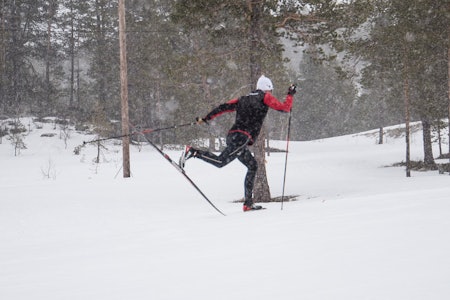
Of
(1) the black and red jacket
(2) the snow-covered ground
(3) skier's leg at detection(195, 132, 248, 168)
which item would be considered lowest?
(2) the snow-covered ground

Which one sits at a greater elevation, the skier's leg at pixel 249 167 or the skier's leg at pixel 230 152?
the skier's leg at pixel 230 152

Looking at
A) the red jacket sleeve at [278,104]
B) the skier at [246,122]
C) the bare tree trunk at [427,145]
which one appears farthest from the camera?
the bare tree trunk at [427,145]

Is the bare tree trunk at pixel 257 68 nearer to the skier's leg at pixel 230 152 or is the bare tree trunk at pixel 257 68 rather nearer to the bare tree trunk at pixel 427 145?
the skier's leg at pixel 230 152

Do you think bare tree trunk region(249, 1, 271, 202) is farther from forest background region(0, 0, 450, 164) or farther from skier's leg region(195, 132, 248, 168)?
skier's leg region(195, 132, 248, 168)

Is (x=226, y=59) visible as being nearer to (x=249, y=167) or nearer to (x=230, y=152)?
(x=249, y=167)

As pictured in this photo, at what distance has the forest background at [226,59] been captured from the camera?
10.6 metres

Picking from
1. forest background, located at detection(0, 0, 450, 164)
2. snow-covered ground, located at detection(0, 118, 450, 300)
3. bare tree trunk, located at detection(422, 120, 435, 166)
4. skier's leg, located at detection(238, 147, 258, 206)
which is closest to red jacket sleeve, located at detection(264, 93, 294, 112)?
skier's leg, located at detection(238, 147, 258, 206)

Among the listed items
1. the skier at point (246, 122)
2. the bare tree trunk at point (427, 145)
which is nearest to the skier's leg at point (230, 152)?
the skier at point (246, 122)

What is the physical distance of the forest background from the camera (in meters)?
10.6

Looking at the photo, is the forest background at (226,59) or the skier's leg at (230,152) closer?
the skier's leg at (230,152)

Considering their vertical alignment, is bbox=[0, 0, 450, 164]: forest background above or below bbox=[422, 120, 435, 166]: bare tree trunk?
above

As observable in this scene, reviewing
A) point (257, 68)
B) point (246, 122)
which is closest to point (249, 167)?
point (246, 122)

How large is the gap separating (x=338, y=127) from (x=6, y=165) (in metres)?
41.5

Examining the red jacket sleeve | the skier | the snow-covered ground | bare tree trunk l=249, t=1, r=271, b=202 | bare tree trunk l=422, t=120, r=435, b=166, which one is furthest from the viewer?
bare tree trunk l=422, t=120, r=435, b=166
